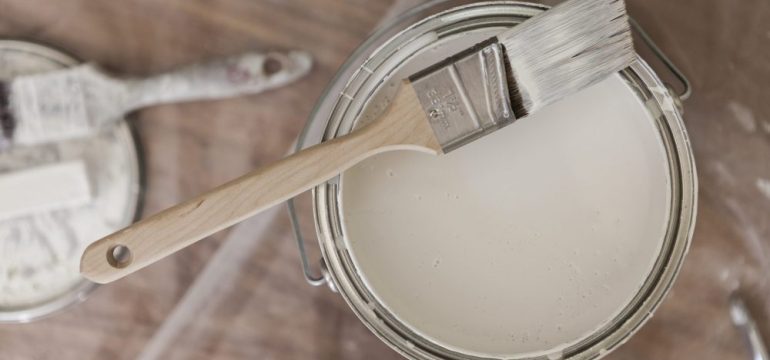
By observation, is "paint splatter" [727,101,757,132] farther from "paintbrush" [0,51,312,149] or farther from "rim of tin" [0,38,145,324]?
"rim of tin" [0,38,145,324]

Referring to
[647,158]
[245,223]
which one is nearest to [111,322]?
[245,223]

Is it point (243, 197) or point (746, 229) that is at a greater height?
point (243, 197)

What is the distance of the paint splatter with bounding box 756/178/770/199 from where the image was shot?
Result: 0.59 meters

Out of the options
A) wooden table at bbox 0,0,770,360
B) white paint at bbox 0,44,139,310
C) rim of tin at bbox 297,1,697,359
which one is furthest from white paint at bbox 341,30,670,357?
white paint at bbox 0,44,139,310

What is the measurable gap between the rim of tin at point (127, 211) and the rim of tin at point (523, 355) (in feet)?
0.66

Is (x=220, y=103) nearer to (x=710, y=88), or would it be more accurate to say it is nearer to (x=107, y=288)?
(x=107, y=288)

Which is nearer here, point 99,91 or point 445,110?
point 445,110

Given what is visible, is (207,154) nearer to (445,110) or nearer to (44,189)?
(44,189)

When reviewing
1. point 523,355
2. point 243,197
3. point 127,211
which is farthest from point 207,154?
point 523,355

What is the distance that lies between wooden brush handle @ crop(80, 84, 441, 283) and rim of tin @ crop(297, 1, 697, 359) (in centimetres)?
5

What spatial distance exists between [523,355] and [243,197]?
0.72 feet

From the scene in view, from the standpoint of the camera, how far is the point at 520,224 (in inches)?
19.7

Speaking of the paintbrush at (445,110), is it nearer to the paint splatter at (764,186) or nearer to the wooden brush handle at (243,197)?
the wooden brush handle at (243,197)

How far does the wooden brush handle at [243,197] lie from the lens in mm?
435
